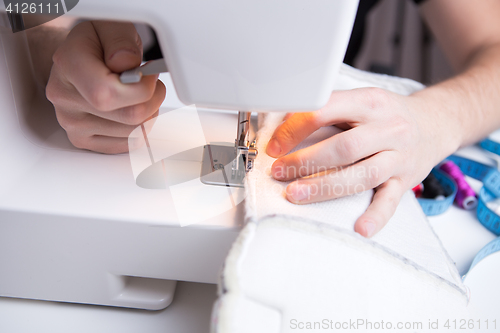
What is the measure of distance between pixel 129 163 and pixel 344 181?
0.38 meters

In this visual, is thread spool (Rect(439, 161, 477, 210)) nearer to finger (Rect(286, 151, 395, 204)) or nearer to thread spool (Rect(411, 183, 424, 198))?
thread spool (Rect(411, 183, 424, 198))

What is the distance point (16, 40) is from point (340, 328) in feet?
2.25

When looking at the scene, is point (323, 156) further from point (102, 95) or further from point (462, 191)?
point (462, 191)

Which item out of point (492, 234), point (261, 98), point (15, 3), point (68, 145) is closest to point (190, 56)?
point (261, 98)

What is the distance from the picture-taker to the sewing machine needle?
0.46 m

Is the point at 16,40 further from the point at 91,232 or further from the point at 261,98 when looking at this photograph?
the point at 261,98

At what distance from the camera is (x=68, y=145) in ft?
2.19

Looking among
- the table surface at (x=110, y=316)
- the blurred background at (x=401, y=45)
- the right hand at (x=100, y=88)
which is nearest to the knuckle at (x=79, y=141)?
the right hand at (x=100, y=88)

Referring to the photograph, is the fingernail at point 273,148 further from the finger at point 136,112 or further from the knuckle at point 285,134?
the finger at point 136,112

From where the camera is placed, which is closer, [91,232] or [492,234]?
[91,232]

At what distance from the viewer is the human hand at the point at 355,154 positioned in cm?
54

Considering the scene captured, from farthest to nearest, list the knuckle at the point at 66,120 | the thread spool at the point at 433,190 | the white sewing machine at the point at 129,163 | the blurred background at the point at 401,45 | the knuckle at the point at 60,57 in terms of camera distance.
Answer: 1. the blurred background at the point at 401,45
2. the thread spool at the point at 433,190
3. the knuckle at the point at 66,120
4. the knuckle at the point at 60,57
5. the white sewing machine at the point at 129,163

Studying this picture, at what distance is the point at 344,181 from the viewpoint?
55 cm

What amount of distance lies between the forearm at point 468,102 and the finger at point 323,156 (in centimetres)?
27
